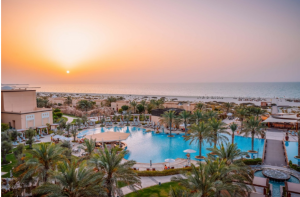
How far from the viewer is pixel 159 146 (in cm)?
2448

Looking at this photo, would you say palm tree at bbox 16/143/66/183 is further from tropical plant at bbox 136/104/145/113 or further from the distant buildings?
tropical plant at bbox 136/104/145/113

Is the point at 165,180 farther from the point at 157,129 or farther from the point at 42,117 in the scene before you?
the point at 42,117

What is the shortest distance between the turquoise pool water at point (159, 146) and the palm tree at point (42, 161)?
9.15 m

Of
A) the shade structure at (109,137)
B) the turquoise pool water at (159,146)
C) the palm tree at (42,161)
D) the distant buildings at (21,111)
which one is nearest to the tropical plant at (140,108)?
the turquoise pool water at (159,146)

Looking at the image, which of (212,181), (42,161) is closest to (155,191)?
(212,181)

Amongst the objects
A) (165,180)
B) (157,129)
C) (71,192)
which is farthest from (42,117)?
(71,192)

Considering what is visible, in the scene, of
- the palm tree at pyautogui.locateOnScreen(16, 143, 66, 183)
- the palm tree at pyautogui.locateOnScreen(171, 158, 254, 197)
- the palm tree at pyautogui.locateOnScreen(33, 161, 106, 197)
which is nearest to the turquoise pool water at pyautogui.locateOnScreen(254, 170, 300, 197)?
the palm tree at pyautogui.locateOnScreen(171, 158, 254, 197)

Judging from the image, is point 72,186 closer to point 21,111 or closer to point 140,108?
point 21,111

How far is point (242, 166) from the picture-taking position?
12391 millimetres

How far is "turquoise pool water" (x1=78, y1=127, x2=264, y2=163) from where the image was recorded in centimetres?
2116

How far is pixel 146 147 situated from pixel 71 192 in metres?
14.9

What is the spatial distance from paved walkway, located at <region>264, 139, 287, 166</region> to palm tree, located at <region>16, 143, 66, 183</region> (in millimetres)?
16231

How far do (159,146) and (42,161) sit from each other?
14.4m

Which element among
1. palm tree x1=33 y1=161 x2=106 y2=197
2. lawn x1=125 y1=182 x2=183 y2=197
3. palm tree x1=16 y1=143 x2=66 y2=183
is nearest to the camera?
palm tree x1=33 y1=161 x2=106 y2=197
